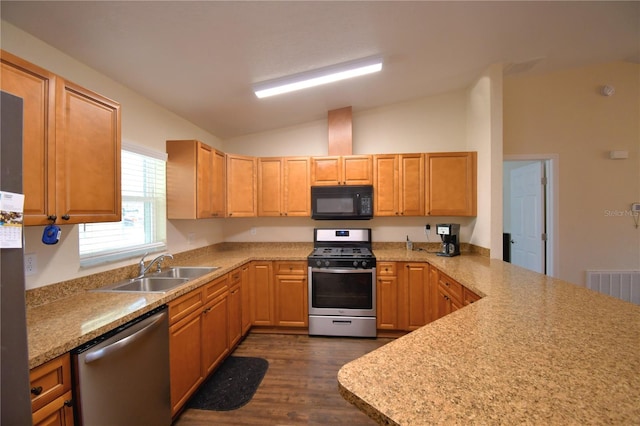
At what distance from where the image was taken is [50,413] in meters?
1.04

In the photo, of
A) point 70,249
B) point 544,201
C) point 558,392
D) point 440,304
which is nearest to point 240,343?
point 70,249

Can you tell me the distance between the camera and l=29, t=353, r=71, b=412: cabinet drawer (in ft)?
3.27

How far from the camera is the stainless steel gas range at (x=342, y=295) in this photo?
2941 mm

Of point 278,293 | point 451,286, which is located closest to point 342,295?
point 278,293

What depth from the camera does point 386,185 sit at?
3.26m

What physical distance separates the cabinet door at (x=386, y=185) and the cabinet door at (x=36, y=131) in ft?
9.39

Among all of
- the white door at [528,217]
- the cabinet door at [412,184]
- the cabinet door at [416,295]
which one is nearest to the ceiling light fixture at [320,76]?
the cabinet door at [412,184]

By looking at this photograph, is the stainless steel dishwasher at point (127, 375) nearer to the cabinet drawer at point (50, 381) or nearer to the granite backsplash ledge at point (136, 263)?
the cabinet drawer at point (50, 381)

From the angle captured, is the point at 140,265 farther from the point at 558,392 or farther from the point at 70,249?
the point at 558,392

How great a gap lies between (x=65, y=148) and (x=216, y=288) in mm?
1468

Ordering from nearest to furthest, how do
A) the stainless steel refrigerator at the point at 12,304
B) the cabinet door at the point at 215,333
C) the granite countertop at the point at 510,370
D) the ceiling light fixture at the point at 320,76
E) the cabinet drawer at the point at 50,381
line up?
the granite countertop at the point at 510,370 < the stainless steel refrigerator at the point at 12,304 < the cabinet drawer at the point at 50,381 < the cabinet door at the point at 215,333 < the ceiling light fixture at the point at 320,76

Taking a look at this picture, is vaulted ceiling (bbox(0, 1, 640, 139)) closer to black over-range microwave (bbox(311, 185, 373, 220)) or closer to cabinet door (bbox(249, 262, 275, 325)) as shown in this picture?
black over-range microwave (bbox(311, 185, 373, 220))

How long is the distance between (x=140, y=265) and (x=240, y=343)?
138cm

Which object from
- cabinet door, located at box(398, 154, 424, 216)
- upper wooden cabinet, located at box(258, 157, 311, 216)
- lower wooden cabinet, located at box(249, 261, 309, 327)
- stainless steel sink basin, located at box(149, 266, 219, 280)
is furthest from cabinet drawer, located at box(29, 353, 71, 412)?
cabinet door, located at box(398, 154, 424, 216)
